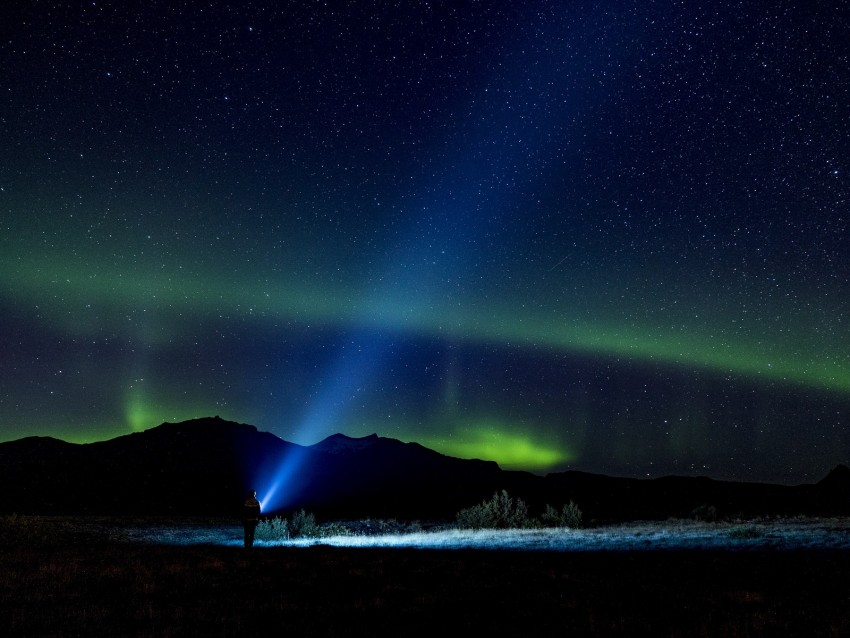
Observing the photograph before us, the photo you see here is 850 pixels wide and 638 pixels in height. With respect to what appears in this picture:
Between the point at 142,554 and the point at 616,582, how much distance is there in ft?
43.4

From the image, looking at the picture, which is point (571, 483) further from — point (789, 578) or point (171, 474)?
point (789, 578)

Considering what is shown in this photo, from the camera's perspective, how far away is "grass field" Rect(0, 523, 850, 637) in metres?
9.39

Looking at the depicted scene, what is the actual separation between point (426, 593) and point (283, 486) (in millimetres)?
151342

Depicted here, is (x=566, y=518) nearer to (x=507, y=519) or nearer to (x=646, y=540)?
(x=507, y=519)

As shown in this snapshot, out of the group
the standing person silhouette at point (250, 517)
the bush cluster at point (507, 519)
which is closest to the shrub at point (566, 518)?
the bush cluster at point (507, 519)

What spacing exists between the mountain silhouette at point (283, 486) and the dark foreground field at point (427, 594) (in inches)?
1012

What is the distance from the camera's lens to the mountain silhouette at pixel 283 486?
241 ft

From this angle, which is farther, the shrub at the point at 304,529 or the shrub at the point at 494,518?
the shrub at the point at 494,518

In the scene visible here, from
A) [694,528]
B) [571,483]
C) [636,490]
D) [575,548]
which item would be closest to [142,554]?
[575,548]

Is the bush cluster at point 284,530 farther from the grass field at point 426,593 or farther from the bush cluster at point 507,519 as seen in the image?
the grass field at point 426,593

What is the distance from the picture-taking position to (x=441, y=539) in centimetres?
2502

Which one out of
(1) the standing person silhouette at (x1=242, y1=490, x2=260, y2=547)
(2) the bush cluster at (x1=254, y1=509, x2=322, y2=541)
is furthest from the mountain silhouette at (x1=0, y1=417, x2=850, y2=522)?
(1) the standing person silhouette at (x1=242, y1=490, x2=260, y2=547)

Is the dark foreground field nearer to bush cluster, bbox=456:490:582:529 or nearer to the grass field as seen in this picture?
the grass field

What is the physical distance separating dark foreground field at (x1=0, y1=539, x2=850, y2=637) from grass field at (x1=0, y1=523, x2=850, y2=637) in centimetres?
4
